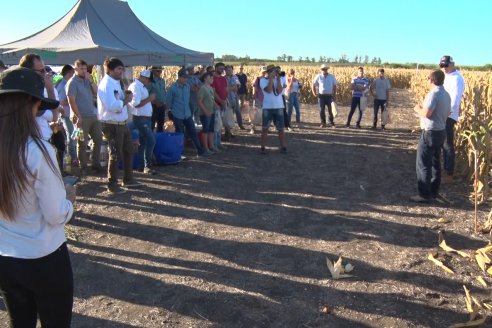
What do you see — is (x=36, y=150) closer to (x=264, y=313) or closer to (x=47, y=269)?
(x=47, y=269)

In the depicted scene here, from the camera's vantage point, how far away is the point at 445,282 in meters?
4.20

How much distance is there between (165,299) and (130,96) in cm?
371

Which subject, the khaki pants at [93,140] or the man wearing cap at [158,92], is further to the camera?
the man wearing cap at [158,92]

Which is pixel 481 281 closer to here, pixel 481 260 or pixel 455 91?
pixel 481 260

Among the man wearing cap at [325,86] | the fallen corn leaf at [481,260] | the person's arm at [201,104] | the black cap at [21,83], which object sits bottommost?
the fallen corn leaf at [481,260]

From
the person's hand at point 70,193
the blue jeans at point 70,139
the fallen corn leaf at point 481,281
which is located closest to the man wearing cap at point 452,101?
the fallen corn leaf at point 481,281

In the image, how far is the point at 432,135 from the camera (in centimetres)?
629

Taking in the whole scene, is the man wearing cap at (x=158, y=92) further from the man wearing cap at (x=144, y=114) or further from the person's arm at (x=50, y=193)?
the person's arm at (x=50, y=193)

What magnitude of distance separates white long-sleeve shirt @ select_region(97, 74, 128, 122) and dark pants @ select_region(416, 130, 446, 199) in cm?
458

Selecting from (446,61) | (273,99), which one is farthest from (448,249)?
(273,99)

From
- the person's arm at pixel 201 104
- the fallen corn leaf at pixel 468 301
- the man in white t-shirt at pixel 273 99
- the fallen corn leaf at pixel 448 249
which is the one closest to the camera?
the fallen corn leaf at pixel 468 301

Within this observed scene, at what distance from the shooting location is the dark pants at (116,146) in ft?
21.5

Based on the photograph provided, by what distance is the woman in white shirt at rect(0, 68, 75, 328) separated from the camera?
190 centimetres

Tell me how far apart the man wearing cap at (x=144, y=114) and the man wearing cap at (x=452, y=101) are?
5.20 metres
